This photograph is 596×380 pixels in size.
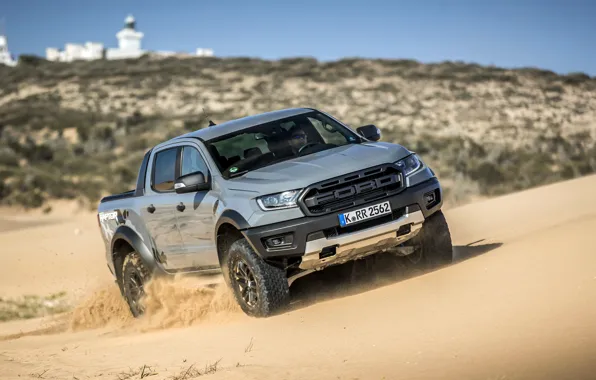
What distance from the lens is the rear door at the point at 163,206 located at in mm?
9125

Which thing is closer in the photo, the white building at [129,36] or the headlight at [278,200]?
the headlight at [278,200]

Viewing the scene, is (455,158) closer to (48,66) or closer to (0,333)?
(0,333)

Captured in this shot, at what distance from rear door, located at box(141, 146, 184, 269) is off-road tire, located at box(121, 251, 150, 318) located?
1.76ft

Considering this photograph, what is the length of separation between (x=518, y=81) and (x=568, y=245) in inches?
1977

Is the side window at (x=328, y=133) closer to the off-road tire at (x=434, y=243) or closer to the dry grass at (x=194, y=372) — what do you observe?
the off-road tire at (x=434, y=243)

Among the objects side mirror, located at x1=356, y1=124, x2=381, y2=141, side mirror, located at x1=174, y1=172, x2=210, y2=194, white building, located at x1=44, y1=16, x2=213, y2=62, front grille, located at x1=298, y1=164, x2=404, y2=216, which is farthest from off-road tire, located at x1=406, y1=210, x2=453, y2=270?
white building, located at x1=44, y1=16, x2=213, y2=62

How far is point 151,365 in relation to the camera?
7004 mm

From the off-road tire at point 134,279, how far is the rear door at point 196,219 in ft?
3.20

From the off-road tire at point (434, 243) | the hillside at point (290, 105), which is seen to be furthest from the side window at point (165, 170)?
the hillside at point (290, 105)

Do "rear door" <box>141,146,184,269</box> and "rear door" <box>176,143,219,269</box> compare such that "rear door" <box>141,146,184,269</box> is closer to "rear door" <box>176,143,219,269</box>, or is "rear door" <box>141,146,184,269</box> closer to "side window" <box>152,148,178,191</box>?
"side window" <box>152,148,178,191</box>

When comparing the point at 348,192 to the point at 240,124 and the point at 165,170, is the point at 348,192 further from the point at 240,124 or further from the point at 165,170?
the point at 165,170

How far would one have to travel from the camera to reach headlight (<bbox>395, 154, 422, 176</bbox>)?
Result: 823 cm

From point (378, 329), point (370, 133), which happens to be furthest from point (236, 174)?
point (378, 329)

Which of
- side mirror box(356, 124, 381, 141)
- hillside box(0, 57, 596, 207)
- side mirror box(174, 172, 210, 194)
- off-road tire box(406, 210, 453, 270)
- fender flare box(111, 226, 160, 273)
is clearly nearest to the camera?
side mirror box(174, 172, 210, 194)
